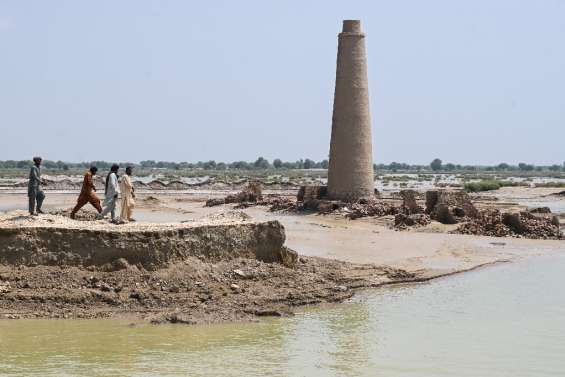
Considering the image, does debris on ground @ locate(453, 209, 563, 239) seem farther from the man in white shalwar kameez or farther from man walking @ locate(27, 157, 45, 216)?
man walking @ locate(27, 157, 45, 216)

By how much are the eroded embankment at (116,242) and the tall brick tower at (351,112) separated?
11551mm

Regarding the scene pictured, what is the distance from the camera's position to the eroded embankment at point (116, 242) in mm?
11945

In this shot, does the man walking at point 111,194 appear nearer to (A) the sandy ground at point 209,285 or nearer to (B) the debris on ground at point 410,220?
(A) the sandy ground at point 209,285

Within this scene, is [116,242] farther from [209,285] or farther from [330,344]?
[330,344]

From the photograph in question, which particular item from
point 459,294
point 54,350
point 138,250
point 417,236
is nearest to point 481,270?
point 459,294

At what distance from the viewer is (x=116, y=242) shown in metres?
12.1

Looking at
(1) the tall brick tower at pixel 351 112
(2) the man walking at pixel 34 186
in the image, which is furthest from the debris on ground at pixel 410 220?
(2) the man walking at pixel 34 186

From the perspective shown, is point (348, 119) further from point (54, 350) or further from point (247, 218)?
point (54, 350)

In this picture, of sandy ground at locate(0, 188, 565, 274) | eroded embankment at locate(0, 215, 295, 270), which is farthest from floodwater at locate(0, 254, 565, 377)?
sandy ground at locate(0, 188, 565, 274)

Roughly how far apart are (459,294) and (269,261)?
281 cm

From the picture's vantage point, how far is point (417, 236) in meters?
20.4

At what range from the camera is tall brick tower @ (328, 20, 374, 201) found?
24359mm

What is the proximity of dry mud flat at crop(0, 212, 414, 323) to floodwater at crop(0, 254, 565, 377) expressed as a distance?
0.46m

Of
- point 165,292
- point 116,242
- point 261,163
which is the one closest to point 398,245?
point 165,292
